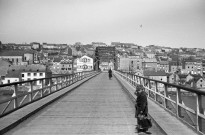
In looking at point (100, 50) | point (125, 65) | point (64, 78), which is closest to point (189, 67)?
point (125, 65)

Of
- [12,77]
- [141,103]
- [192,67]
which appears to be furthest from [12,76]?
[192,67]

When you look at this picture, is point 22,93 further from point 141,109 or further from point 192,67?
point 192,67

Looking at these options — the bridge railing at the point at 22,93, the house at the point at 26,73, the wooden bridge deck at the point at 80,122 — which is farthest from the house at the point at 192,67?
the wooden bridge deck at the point at 80,122

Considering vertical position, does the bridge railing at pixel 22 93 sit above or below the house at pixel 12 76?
above

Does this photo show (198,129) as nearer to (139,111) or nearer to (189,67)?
(139,111)

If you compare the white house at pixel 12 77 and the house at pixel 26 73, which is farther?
the house at pixel 26 73

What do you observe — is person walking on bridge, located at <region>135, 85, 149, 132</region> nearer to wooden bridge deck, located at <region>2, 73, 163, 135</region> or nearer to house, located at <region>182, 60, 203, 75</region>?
wooden bridge deck, located at <region>2, 73, 163, 135</region>

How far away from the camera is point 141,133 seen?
26.3 ft

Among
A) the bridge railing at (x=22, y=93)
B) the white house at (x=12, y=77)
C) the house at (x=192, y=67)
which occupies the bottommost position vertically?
the white house at (x=12, y=77)

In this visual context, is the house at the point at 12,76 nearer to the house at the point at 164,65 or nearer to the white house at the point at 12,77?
the white house at the point at 12,77

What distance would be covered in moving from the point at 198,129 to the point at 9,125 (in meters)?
5.09

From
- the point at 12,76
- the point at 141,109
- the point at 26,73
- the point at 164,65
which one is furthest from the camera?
the point at 164,65

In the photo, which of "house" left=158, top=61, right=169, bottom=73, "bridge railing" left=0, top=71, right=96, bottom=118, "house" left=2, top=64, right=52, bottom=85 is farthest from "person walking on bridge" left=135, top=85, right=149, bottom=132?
"house" left=158, top=61, right=169, bottom=73

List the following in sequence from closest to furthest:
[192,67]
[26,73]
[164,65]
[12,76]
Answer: [12,76]
[26,73]
[192,67]
[164,65]
